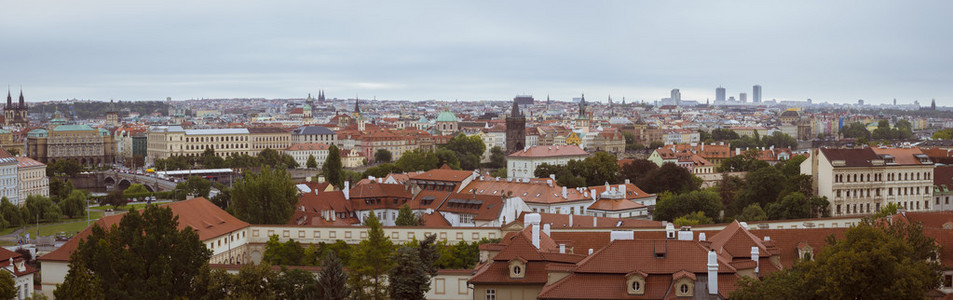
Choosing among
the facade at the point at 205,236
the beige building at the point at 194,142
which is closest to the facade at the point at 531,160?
the facade at the point at 205,236

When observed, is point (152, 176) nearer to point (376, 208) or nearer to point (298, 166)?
point (298, 166)

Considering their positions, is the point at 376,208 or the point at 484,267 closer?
the point at 484,267

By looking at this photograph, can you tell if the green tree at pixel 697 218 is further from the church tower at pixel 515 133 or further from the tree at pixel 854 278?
the church tower at pixel 515 133

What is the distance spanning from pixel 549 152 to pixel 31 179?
46.2 m

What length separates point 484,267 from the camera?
99.1 feet

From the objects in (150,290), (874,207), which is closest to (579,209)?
(874,207)

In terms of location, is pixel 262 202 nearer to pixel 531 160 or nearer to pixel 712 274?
pixel 712 274

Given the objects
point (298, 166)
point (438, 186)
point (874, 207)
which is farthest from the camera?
point (298, 166)

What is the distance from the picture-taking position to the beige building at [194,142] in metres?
152

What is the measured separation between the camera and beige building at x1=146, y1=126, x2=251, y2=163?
151625mm

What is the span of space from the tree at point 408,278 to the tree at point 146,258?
5185 millimetres

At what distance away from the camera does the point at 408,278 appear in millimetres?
29859

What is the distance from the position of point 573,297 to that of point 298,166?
122 metres

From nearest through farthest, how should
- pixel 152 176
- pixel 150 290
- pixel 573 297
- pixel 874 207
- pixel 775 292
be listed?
pixel 775 292 → pixel 573 297 → pixel 150 290 → pixel 874 207 → pixel 152 176
